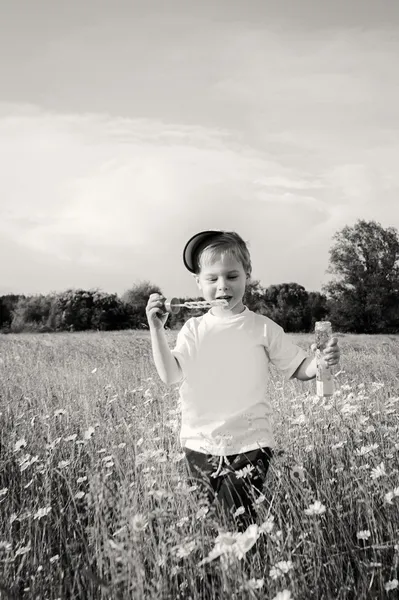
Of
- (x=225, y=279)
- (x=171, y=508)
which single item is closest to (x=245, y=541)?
(x=171, y=508)

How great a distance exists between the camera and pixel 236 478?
280 centimetres

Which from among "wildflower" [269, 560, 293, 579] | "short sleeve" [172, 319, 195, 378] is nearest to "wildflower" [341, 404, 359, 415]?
"short sleeve" [172, 319, 195, 378]

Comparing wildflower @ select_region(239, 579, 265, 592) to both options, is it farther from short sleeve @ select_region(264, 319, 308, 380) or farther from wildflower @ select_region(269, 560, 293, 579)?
short sleeve @ select_region(264, 319, 308, 380)

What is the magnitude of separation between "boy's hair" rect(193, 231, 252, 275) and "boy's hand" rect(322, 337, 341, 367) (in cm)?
59

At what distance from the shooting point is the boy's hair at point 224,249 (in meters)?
3.10

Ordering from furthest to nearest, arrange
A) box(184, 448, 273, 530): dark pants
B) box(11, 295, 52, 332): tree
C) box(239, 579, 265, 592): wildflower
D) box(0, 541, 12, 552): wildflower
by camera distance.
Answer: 1. box(11, 295, 52, 332): tree
2. box(184, 448, 273, 530): dark pants
3. box(0, 541, 12, 552): wildflower
4. box(239, 579, 265, 592): wildflower

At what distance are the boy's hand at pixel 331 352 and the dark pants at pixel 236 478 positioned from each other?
51 centimetres

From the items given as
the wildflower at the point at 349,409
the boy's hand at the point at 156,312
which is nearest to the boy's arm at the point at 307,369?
the boy's hand at the point at 156,312

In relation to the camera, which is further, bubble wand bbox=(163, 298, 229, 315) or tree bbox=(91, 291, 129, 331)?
tree bbox=(91, 291, 129, 331)

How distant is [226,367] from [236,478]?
1.73 feet

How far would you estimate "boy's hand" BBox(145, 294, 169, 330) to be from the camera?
2.93 m

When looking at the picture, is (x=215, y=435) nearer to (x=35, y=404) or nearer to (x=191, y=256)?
(x=191, y=256)

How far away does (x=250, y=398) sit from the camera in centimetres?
295

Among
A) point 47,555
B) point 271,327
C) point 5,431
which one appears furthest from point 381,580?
point 5,431
